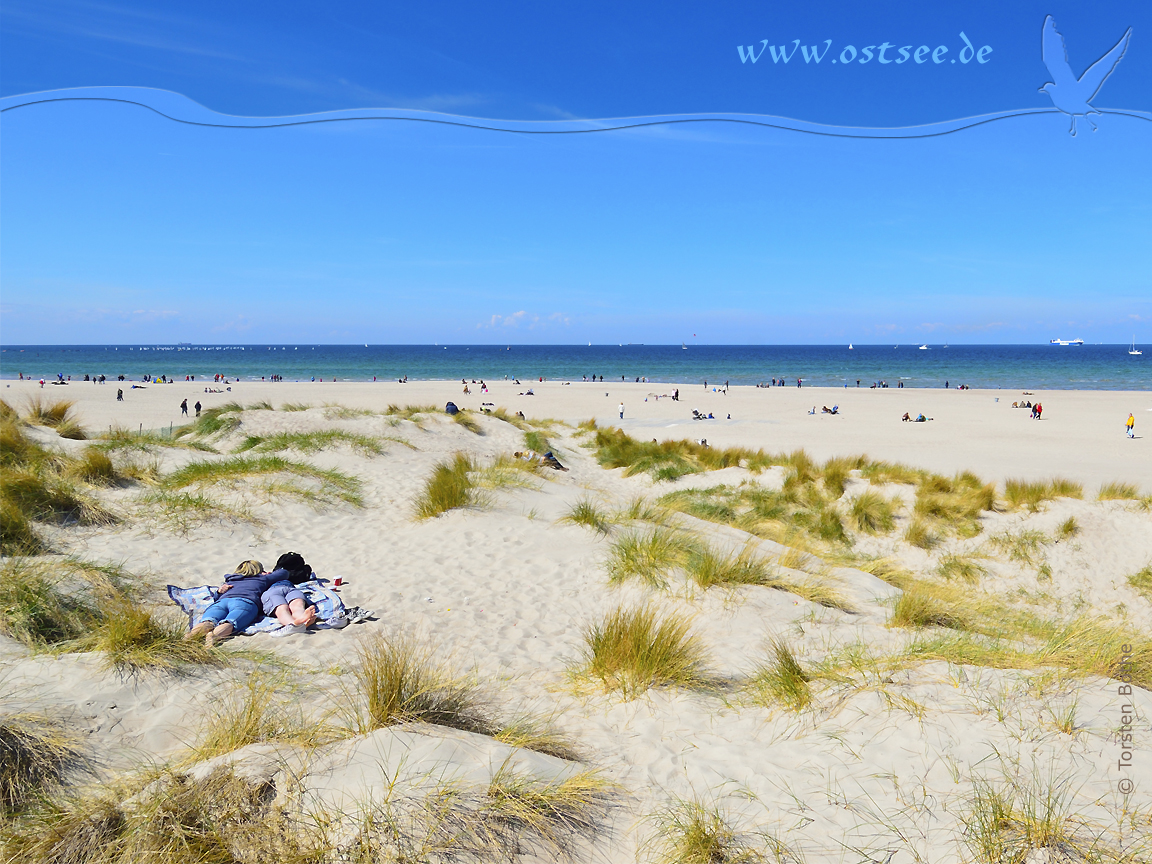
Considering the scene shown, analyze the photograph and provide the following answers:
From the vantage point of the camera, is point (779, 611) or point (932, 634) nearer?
point (932, 634)

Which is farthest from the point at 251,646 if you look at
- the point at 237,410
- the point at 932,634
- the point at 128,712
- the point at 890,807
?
the point at 237,410

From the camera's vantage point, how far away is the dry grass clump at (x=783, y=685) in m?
4.07

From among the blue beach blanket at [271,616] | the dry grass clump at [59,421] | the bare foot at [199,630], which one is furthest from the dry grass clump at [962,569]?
the dry grass clump at [59,421]

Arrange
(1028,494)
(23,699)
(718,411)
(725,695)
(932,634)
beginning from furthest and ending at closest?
(718,411) < (1028,494) < (932,634) < (725,695) < (23,699)

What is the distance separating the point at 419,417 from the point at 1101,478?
62.9ft

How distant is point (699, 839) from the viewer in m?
2.77

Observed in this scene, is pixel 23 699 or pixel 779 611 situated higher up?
pixel 23 699

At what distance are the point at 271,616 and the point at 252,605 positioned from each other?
0.80ft

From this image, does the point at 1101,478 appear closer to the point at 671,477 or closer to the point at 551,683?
the point at 671,477

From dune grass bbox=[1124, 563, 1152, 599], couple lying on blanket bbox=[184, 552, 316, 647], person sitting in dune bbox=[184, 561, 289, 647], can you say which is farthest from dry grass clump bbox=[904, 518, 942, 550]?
person sitting in dune bbox=[184, 561, 289, 647]

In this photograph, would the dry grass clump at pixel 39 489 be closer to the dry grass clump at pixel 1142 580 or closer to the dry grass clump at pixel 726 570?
the dry grass clump at pixel 726 570

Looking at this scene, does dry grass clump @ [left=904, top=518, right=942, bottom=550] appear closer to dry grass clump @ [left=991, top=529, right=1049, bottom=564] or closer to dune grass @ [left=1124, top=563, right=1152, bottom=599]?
dry grass clump @ [left=991, top=529, right=1049, bottom=564]

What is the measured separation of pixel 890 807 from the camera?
304cm

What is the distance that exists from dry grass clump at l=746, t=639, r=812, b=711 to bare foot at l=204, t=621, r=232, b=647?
4.05m
